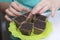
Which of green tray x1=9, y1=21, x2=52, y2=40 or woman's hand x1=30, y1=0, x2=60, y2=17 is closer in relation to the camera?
green tray x1=9, y1=21, x2=52, y2=40

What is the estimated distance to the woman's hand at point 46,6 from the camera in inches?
28.6

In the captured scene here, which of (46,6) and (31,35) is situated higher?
(46,6)

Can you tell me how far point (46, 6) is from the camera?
76 cm

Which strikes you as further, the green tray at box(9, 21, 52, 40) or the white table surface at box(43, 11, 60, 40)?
the white table surface at box(43, 11, 60, 40)

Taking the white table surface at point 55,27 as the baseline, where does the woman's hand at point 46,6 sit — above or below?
above

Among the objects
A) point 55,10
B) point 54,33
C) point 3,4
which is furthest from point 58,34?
point 3,4

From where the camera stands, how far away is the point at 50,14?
770mm

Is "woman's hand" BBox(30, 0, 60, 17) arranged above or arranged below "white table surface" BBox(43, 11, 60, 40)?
above

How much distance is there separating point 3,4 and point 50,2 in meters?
0.32

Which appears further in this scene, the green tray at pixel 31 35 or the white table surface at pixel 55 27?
the white table surface at pixel 55 27

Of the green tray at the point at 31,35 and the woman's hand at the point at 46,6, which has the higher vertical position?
the woman's hand at the point at 46,6

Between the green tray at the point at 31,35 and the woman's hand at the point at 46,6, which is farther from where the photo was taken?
the woman's hand at the point at 46,6

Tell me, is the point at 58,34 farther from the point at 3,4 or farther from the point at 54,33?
the point at 3,4

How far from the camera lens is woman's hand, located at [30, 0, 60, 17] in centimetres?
73
